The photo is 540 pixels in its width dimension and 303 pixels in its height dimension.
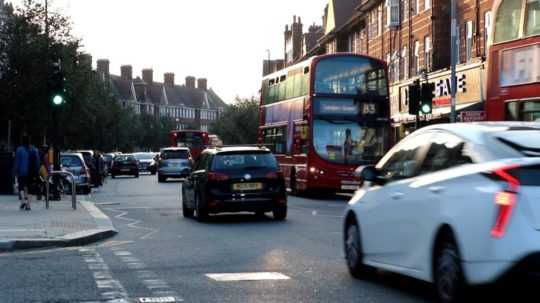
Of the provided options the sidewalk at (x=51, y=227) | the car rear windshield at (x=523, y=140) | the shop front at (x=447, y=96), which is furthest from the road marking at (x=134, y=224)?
the shop front at (x=447, y=96)

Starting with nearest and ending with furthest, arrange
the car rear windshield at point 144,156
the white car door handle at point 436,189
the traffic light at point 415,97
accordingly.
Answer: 1. the white car door handle at point 436,189
2. the traffic light at point 415,97
3. the car rear windshield at point 144,156

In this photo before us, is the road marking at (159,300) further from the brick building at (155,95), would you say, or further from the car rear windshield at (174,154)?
the brick building at (155,95)

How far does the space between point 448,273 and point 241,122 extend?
109 meters

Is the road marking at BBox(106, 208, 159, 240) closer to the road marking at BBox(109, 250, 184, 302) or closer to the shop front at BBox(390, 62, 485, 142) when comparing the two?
the road marking at BBox(109, 250, 184, 302)

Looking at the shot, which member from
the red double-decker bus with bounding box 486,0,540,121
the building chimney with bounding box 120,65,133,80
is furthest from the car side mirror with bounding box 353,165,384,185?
the building chimney with bounding box 120,65,133,80

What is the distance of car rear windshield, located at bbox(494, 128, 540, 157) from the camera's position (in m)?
8.08

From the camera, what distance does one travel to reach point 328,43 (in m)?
76.3

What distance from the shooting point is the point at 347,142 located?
31.8m

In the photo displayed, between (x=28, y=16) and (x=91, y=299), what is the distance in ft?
127

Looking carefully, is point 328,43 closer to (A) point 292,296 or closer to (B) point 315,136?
(B) point 315,136

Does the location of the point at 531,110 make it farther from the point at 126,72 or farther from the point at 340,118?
the point at 126,72

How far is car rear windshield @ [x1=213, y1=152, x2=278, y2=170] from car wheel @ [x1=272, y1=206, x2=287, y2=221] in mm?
840

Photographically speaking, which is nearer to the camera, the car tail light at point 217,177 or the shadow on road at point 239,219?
the car tail light at point 217,177

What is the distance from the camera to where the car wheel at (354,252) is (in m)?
10.8
